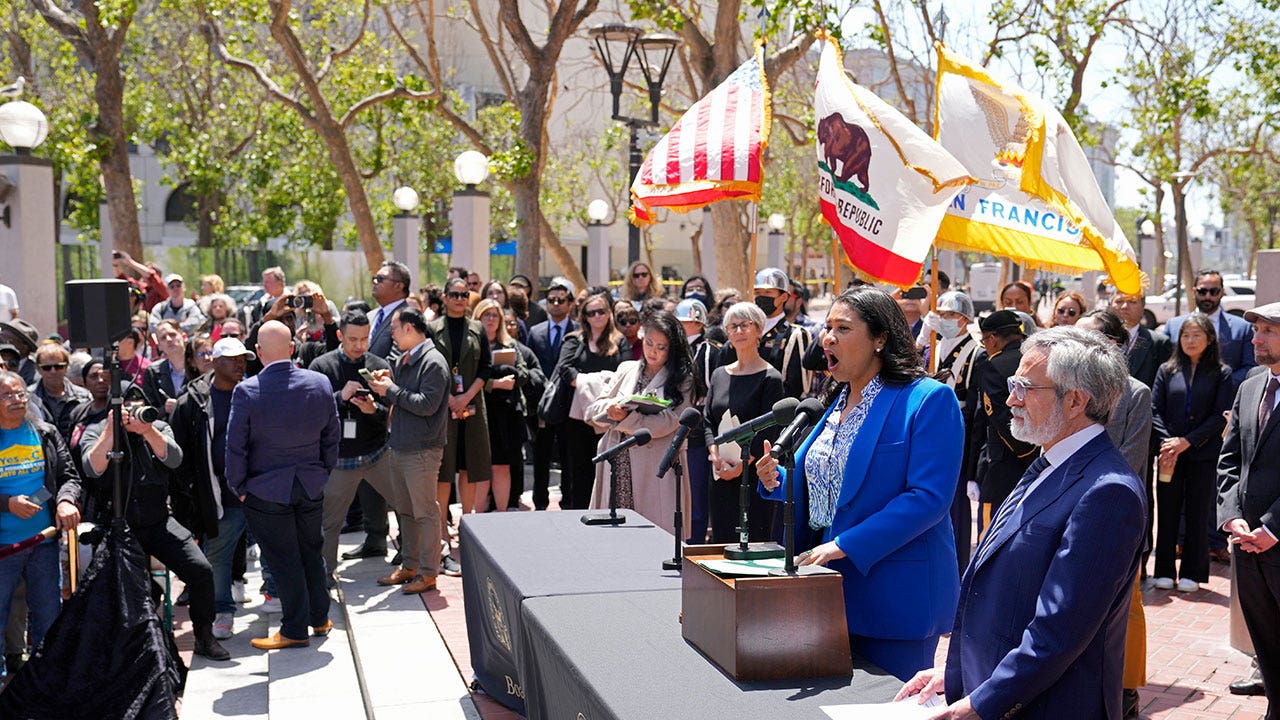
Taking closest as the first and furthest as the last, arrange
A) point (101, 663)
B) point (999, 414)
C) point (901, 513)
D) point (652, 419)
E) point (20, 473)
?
point (901, 513) < point (101, 663) < point (20, 473) < point (999, 414) < point (652, 419)

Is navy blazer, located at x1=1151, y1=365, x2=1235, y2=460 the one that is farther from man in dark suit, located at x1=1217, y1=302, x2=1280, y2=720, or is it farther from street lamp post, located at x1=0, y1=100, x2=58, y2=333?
street lamp post, located at x1=0, y1=100, x2=58, y2=333

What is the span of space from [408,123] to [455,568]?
10682 mm

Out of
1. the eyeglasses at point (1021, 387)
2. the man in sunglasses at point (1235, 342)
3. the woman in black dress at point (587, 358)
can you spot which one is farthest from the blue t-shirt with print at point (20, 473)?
the man in sunglasses at point (1235, 342)

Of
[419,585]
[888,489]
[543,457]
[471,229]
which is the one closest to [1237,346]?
[543,457]

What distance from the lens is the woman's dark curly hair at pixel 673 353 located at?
7.66 metres

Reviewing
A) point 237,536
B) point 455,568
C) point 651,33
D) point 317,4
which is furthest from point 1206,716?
point 317,4

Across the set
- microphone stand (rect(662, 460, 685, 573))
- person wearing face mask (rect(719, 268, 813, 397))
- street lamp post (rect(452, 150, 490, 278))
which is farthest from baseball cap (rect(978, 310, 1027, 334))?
street lamp post (rect(452, 150, 490, 278))

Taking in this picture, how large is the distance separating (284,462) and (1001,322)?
4.39 metres

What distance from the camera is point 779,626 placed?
333 centimetres

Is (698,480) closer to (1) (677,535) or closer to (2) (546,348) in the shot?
(1) (677,535)

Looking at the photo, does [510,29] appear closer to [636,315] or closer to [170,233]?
[636,315]

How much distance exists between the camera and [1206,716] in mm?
6047

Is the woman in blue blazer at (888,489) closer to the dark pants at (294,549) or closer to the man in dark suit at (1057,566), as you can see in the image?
the man in dark suit at (1057,566)

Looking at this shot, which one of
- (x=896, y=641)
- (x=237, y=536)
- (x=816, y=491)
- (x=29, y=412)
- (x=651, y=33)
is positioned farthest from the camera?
(x=651, y=33)
